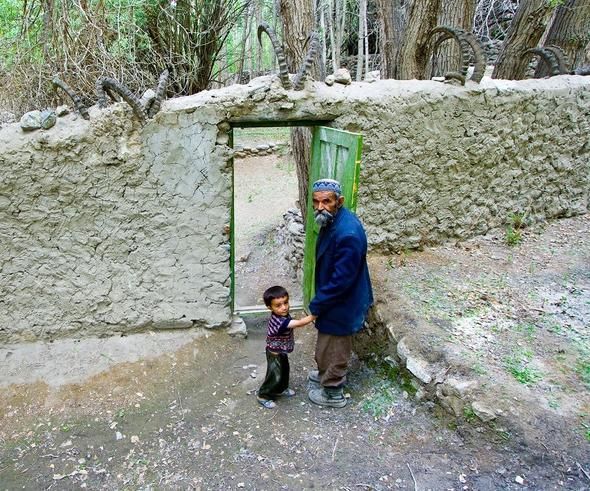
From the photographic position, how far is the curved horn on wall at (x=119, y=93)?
3.83 meters

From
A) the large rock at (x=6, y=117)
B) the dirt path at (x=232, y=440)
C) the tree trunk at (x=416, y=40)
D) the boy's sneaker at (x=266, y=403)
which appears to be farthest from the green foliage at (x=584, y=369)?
the large rock at (x=6, y=117)

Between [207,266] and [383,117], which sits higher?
[383,117]

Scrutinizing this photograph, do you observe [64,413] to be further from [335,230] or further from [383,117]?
[383,117]

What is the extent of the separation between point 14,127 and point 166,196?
4.05 ft

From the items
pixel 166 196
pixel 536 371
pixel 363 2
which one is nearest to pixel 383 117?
pixel 166 196

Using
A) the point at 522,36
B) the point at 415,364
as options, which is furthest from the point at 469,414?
the point at 522,36

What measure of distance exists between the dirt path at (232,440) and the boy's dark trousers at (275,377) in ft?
0.37

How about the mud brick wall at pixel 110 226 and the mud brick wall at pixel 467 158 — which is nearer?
the mud brick wall at pixel 110 226

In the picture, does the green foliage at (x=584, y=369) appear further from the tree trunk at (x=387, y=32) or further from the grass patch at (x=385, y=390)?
the tree trunk at (x=387, y=32)

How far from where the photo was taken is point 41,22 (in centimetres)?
532

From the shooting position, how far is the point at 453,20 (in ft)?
20.5

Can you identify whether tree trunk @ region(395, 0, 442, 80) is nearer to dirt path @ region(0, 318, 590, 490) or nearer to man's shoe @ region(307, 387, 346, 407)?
dirt path @ region(0, 318, 590, 490)

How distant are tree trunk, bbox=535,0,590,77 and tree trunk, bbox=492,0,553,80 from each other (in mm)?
367

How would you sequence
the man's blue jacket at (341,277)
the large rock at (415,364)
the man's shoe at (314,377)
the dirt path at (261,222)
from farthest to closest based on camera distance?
the dirt path at (261,222) < the man's shoe at (314,377) < the large rock at (415,364) < the man's blue jacket at (341,277)
